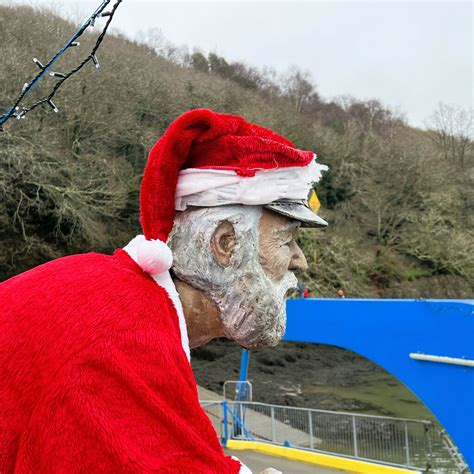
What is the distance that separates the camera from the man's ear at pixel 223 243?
1.96 m

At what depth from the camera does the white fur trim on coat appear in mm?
1821

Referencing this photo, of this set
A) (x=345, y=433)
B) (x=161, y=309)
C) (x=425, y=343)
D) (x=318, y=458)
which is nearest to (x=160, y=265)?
(x=161, y=309)

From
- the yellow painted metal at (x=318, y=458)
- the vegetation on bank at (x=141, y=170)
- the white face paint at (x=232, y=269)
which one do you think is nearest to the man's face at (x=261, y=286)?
the white face paint at (x=232, y=269)

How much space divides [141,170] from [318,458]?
12.6 meters

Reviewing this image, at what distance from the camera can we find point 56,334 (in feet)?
5.07

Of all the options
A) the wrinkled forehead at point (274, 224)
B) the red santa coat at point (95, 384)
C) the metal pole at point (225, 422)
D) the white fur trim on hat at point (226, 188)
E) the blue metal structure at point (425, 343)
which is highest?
the white fur trim on hat at point (226, 188)

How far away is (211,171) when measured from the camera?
78.0 inches

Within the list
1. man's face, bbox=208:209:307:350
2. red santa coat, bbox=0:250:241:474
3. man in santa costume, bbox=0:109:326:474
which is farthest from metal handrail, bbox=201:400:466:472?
red santa coat, bbox=0:250:241:474

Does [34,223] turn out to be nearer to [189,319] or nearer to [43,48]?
[43,48]

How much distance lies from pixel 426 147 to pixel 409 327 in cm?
2662

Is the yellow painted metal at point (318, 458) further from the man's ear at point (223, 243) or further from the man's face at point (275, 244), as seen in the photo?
the man's ear at point (223, 243)

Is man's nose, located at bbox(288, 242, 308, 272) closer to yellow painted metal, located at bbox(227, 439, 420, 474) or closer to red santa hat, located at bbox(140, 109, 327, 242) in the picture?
red santa hat, located at bbox(140, 109, 327, 242)

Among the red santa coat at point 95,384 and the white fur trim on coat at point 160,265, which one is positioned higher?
the white fur trim on coat at point 160,265

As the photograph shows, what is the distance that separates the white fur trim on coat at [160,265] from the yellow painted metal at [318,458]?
23.6 ft
